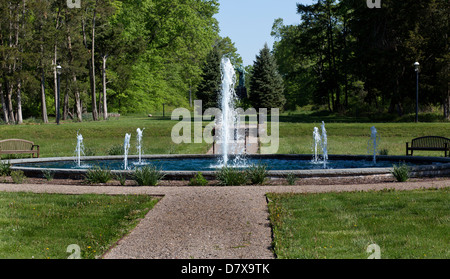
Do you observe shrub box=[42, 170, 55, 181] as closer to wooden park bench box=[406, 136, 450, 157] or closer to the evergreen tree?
wooden park bench box=[406, 136, 450, 157]

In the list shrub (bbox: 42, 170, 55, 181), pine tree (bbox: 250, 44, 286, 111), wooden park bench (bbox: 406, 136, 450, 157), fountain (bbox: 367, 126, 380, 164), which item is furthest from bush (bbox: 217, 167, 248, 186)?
pine tree (bbox: 250, 44, 286, 111)

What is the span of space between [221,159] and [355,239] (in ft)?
35.2

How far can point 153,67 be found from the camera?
188 feet

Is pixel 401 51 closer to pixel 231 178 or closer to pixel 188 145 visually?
pixel 188 145

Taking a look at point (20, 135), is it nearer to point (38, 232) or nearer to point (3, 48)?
point (3, 48)

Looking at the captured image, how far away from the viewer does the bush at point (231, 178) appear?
1161 cm

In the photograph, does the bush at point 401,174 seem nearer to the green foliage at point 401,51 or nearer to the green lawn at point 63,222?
the green lawn at point 63,222

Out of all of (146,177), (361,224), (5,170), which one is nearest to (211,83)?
(5,170)

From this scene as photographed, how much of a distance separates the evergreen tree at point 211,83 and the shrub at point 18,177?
34.2 meters

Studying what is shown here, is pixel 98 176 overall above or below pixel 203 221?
above

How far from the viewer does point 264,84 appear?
145 ft

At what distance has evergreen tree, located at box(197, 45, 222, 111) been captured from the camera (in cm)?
4684

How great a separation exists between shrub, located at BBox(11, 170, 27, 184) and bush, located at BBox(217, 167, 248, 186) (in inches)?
207

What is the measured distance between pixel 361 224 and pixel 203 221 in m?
2.54
